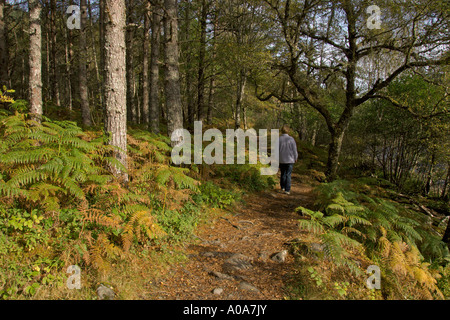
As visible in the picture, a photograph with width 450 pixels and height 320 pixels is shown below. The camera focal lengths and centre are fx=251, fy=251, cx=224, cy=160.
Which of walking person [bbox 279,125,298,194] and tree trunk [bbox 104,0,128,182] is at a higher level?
tree trunk [bbox 104,0,128,182]

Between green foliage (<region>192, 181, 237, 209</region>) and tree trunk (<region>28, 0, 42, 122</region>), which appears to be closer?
green foliage (<region>192, 181, 237, 209</region>)

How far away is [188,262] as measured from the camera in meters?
4.11

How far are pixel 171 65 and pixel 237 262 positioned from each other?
5.27 metres

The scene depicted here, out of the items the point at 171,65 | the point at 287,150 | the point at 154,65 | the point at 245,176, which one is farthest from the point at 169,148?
the point at 154,65

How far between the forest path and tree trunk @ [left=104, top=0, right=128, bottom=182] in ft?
7.21

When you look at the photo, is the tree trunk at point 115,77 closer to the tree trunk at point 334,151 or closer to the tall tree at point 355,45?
the tall tree at point 355,45

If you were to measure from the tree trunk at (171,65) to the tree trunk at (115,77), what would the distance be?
1824 millimetres

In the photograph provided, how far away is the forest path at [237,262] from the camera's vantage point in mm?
3467

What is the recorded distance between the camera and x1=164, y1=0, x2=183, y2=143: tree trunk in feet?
21.8

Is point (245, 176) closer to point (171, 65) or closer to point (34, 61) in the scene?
point (171, 65)

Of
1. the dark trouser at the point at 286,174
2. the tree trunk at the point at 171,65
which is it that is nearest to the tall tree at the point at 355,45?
the dark trouser at the point at 286,174

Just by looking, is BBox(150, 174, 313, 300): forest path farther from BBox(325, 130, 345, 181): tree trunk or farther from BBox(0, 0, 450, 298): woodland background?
BBox(325, 130, 345, 181): tree trunk

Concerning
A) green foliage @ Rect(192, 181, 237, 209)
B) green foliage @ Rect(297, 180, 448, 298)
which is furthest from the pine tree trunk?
green foliage @ Rect(192, 181, 237, 209)

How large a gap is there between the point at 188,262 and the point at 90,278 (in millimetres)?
1482
